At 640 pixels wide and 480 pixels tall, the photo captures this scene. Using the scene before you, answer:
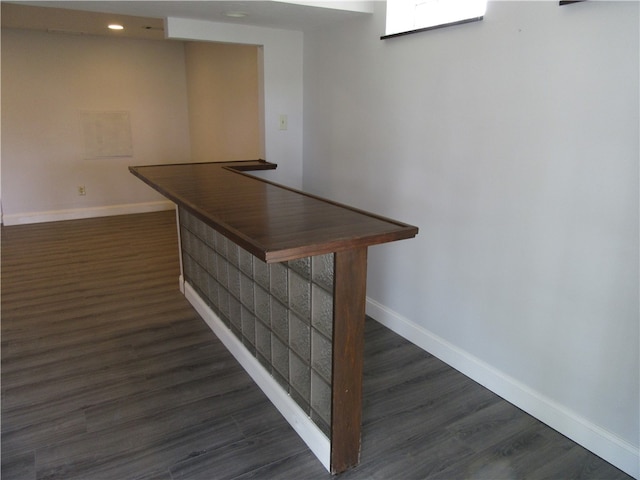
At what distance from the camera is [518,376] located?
7.34 feet

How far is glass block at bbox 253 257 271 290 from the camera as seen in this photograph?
218cm

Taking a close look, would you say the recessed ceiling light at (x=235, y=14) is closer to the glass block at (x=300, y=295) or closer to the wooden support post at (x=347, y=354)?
the glass block at (x=300, y=295)

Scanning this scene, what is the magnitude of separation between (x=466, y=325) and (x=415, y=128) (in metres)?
1.07

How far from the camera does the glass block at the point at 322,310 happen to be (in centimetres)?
171

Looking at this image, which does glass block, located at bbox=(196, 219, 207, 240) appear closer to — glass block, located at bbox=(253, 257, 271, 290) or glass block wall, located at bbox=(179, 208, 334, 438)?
glass block wall, located at bbox=(179, 208, 334, 438)

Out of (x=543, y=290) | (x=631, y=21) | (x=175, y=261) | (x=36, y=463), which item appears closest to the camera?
(x=631, y=21)

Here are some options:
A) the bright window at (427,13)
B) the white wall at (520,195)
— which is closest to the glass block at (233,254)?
the white wall at (520,195)

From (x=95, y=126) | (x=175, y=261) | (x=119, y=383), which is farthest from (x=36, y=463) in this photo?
(x=95, y=126)

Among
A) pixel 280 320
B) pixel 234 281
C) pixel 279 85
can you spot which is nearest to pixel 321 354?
pixel 280 320

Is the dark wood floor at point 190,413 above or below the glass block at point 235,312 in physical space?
below

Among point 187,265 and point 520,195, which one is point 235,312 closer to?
point 187,265

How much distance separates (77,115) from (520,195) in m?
5.16

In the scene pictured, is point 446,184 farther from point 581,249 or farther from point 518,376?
point 518,376

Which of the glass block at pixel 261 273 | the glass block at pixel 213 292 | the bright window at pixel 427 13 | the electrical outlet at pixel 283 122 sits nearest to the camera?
the glass block at pixel 261 273
